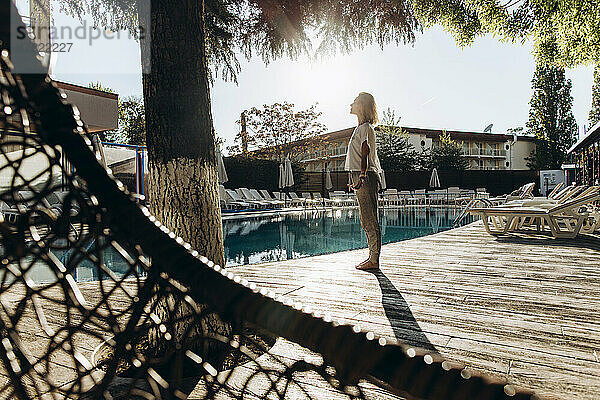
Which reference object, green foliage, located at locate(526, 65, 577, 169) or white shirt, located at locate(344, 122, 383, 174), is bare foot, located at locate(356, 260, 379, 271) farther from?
green foliage, located at locate(526, 65, 577, 169)

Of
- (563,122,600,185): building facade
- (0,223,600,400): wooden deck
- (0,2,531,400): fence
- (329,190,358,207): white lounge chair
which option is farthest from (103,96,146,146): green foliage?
(0,2,531,400): fence

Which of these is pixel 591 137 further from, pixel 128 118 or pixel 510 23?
pixel 128 118

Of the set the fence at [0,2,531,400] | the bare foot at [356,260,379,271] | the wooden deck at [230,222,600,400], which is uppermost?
the fence at [0,2,531,400]

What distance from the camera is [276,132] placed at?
28625mm

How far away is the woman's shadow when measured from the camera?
2.21 metres

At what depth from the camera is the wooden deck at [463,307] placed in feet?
5.99

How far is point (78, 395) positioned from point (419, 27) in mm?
3510

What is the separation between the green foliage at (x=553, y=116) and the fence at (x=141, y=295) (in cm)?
3799

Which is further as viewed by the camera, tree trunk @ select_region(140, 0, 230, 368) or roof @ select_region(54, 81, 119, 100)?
roof @ select_region(54, 81, 119, 100)

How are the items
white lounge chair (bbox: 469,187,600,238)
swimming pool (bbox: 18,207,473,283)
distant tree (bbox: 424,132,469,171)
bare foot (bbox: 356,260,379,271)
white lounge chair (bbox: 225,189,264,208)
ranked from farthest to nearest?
distant tree (bbox: 424,132,469,171), white lounge chair (bbox: 225,189,264,208), swimming pool (bbox: 18,207,473,283), white lounge chair (bbox: 469,187,600,238), bare foot (bbox: 356,260,379,271)

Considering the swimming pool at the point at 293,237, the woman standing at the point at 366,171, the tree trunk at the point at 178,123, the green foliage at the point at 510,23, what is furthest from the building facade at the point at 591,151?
the tree trunk at the point at 178,123

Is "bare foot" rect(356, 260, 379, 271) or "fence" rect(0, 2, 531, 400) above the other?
"fence" rect(0, 2, 531, 400)

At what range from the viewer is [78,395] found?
2.67 ft

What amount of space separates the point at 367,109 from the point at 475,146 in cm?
4120
